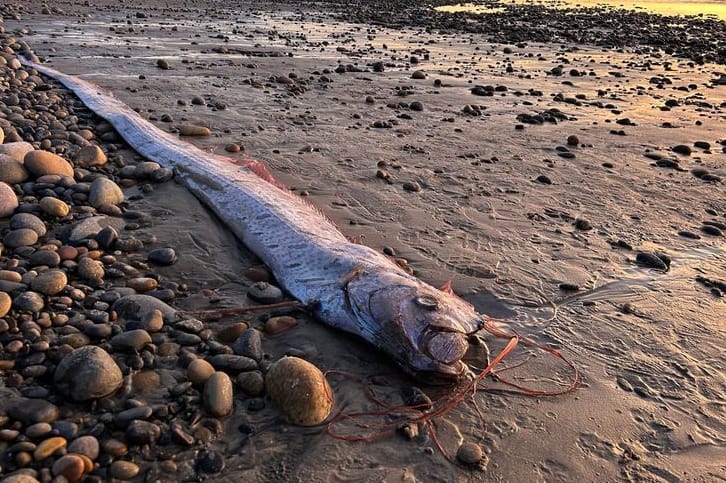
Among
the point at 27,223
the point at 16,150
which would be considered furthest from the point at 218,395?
the point at 16,150

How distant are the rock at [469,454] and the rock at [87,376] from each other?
1930mm

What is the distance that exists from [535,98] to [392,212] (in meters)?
6.75

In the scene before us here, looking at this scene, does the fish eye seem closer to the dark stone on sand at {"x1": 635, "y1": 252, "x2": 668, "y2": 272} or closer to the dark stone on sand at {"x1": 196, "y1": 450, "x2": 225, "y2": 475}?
the dark stone on sand at {"x1": 196, "y1": 450, "x2": 225, "y2": 475}

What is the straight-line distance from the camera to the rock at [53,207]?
5102 mm

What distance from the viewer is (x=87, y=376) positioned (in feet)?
10.1

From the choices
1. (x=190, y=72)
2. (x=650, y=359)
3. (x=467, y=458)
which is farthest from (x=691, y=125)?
(x=190, y=72)

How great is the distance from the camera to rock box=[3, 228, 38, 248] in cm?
454

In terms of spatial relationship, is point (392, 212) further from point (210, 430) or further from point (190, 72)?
point (190, 72)

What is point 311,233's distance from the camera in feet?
16.2

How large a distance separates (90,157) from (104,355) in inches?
155

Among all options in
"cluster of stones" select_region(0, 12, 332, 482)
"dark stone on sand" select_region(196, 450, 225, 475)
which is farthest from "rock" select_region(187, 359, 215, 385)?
"dark stone on sand" select_region(196, 450, 225, 475)

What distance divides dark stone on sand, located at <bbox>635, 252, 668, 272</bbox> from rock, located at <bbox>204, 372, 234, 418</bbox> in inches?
152

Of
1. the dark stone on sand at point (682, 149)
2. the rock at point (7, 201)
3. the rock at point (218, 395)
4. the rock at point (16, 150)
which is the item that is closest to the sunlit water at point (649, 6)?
the dark stone on sand at point (682, 149)

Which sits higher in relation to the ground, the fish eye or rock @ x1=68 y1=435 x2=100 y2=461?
the fish eye
